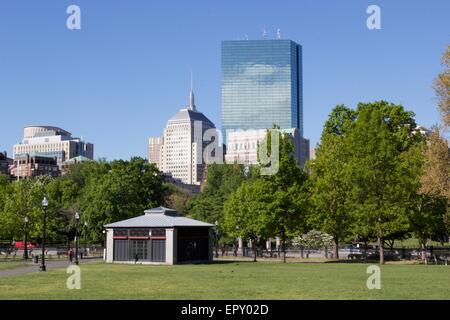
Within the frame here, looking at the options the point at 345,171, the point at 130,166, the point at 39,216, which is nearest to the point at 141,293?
the point at 345,171

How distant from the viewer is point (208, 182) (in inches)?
5669

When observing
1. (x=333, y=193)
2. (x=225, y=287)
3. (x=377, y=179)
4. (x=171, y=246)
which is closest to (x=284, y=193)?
(x=333, y=193)

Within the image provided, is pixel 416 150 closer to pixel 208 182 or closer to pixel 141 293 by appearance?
pixel 141 293

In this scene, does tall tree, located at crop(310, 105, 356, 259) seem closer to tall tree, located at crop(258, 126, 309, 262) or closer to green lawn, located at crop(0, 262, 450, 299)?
tall tree, located at crop(258, 126, 309, 262)

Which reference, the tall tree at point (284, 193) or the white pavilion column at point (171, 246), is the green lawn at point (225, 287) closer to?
the white pavilion column at point (171, 246)

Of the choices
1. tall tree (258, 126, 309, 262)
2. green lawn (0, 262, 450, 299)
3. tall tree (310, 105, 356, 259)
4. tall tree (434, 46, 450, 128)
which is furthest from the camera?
tall tree (310, 105, 356, 259)

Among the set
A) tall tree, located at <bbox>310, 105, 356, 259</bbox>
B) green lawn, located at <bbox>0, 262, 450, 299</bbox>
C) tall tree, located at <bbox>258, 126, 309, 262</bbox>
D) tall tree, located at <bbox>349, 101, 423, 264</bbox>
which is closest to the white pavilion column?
tall tree, located at <bbox>258, 126, 309, 262</bbox>

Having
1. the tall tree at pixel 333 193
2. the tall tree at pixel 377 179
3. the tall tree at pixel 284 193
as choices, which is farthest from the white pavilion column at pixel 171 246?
the tall tree at pixel 377 179

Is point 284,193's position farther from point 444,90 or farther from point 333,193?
point 444,90

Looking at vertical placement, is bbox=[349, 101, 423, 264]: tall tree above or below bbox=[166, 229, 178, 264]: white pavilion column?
above

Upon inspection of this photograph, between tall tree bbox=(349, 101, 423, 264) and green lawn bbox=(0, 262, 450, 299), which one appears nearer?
green lawn bbox=(0, 262, 450, 299)

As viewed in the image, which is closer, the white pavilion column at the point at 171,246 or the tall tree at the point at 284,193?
the white pavilion column at the point at 171,246

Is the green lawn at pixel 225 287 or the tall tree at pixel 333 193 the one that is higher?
the tall tree at pixel 333 193
